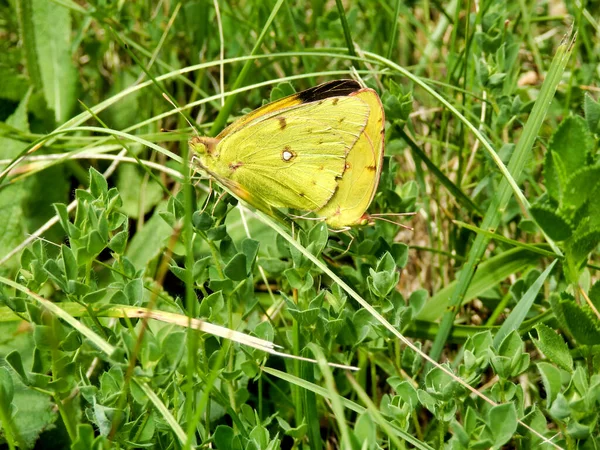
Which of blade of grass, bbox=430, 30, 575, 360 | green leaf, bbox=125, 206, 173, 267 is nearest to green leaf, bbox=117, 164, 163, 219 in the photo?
green leaf, bbox=125, 206, 173, 267

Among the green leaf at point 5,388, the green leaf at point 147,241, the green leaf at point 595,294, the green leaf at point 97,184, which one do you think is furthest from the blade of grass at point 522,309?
the green leaf at point 147,241

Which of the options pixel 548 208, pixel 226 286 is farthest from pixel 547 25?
pixel 226 286

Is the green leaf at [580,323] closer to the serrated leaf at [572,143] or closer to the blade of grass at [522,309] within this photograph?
the blade of grass at [522,309]

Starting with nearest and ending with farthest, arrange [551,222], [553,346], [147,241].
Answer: [553,346], [551,222], [147,241]

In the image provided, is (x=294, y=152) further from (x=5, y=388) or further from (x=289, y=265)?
(x=5, y=388)

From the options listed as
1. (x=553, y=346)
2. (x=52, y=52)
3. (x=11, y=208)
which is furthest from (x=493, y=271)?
(x=52, y=52)

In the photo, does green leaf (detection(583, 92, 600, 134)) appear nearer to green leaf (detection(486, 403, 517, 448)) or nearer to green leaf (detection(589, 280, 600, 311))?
green leaf (detection(589, 280, 600, 311))
